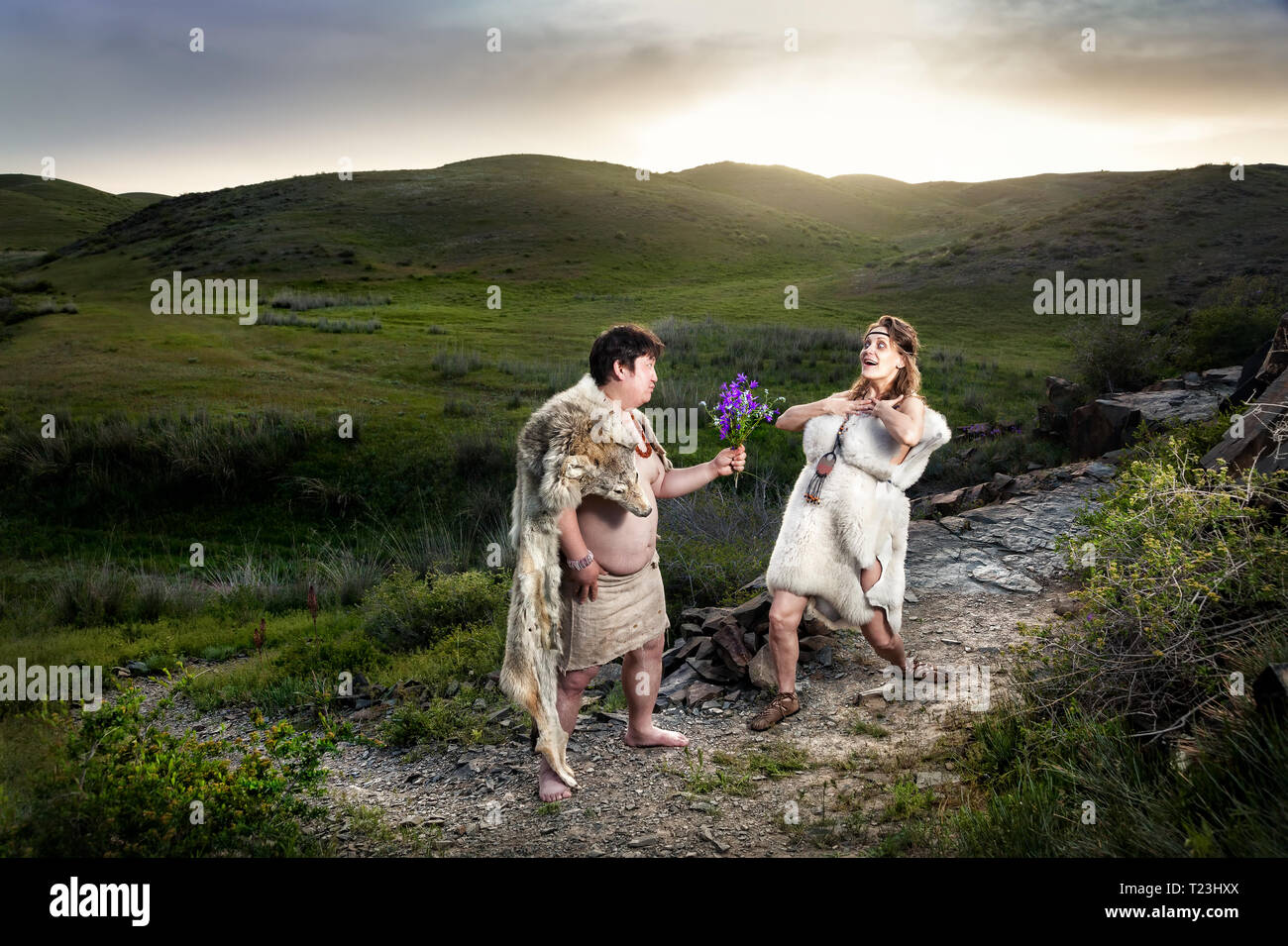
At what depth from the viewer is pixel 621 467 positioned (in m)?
3.74

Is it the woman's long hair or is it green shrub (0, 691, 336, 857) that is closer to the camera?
green shrub (0, 691, 336, 857)

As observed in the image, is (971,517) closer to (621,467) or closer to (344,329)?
(621,467)

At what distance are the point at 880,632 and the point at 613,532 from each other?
2.03 meters

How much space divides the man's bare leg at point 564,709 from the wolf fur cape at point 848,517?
4.34 ft

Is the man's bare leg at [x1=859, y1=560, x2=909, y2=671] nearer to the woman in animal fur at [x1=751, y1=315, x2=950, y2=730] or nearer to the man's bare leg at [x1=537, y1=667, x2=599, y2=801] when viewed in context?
the woman in animal fur at [x1=751, y1=315, x2=950, y2=730]

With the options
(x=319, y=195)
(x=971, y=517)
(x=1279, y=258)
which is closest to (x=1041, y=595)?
(x=971, y=517)

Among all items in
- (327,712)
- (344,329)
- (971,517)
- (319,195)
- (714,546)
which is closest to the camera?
(327,712)

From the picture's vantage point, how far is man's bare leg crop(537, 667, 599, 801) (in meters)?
4.04

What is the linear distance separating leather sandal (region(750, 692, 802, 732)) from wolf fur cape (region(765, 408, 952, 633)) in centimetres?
61

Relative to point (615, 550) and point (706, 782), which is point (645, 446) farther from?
point (706, 782)

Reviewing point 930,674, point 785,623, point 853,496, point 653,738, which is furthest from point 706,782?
point 930,674

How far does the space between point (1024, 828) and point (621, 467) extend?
2256mm

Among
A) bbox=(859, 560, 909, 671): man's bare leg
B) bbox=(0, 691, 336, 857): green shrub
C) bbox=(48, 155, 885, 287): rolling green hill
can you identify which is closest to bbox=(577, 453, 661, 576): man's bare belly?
bbox=(859, 560, 909, 671): man's bare leg

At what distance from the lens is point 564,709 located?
4094 millimetres
